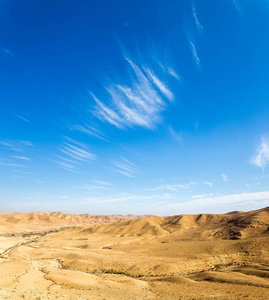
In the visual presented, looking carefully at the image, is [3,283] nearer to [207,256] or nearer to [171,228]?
[207,256]

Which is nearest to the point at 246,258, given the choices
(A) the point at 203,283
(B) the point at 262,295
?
(A) the point at 203,283

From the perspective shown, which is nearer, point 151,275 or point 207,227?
point 151,275

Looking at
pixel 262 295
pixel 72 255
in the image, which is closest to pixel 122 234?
pixel 72 255

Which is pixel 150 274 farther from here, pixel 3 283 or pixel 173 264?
pixel 3 283

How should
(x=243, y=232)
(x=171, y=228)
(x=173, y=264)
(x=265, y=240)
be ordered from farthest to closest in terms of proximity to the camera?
1. (x=171, y=228)
2. (x=243, y=232)
3. (x=265, y=240)
4. (x=173, y=264)

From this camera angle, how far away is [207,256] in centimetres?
3822

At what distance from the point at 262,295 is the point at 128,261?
2297 cm

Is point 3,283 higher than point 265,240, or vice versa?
point 265,240

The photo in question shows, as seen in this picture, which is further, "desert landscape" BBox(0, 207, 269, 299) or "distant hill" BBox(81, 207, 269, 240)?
"distant hill" BBox(81, 207, 269, 240)

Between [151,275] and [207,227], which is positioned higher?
[207,227]

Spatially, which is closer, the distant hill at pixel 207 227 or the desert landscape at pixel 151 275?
the desert landscape at pixel 151 275

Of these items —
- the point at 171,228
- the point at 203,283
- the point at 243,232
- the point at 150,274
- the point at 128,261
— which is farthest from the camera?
the point at 171,228

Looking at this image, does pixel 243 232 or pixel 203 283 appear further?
pixel 243 232

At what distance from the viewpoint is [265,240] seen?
41.3 metres
